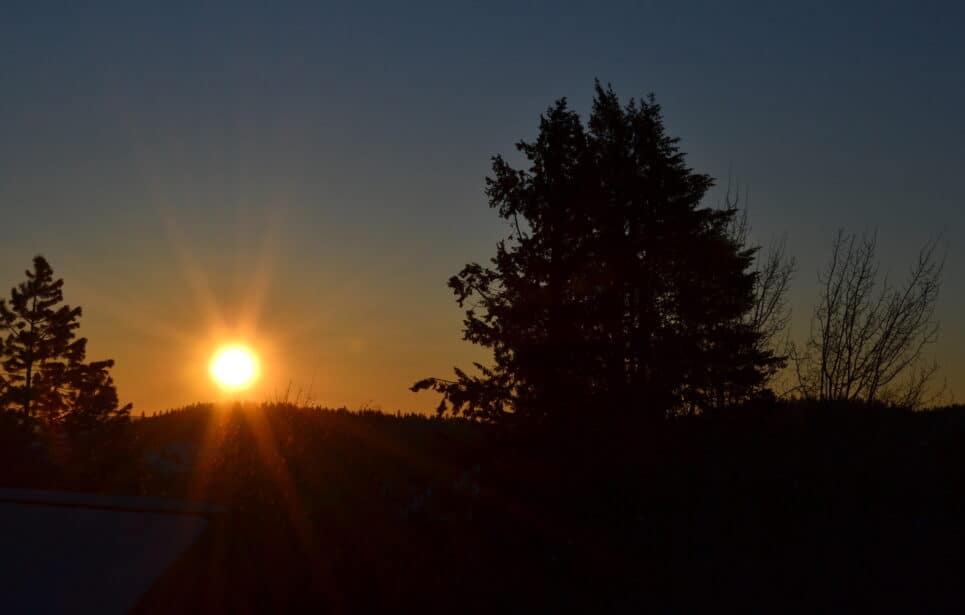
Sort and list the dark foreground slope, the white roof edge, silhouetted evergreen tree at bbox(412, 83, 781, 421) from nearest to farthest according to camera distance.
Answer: the white roof edge, the dark foreground slope, silhouetted evergreen tree at bbox(412, 83, 781, 421)

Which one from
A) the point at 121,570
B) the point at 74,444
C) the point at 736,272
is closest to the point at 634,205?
the point at 736,272

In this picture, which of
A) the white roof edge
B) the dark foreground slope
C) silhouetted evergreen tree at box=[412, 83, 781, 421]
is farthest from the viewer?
silhouetted evergreen tree at box=[412, 83, 781, 421]

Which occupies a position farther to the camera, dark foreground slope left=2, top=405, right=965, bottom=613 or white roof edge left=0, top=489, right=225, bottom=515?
dark foreground slope left=2, top=405, right=965, bottom=613

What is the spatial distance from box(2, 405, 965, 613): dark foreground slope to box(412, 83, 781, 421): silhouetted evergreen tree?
43.0 inches

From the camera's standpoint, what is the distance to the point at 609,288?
21781 millimetres

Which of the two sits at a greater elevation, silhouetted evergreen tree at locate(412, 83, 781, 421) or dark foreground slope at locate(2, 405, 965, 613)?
silhouetted evergreen tree at locate(412, 83, 781, 421)

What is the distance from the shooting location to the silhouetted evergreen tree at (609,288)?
66.1ft

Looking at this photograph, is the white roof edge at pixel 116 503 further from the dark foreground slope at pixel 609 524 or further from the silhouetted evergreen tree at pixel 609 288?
the silhouetted evergreen tree at pixel 609 288

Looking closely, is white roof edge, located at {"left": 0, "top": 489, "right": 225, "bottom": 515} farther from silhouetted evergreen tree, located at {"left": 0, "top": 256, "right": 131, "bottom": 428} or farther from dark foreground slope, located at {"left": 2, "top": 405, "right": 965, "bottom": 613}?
silhouetted evergreen tree, located at {"left": 0, "top": 256, "right": 131, "bottom": 428}

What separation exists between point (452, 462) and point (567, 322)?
421cm

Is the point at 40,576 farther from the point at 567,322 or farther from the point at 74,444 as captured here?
the point at 74,444

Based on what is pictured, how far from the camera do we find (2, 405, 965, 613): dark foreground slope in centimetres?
1143

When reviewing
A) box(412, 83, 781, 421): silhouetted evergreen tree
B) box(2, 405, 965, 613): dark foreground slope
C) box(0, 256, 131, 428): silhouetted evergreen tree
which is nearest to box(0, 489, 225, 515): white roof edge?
box(2, 405, 965, 613): dark foreground slope

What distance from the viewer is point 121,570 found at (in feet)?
24.8
